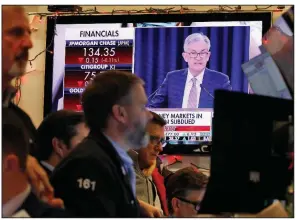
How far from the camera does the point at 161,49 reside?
468cm

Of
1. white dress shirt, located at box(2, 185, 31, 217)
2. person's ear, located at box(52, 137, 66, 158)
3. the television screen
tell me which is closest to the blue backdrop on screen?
the television screen

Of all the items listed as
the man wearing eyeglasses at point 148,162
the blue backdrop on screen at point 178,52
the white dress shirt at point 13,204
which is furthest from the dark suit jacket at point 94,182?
the blue backdrop on screen at point 178,52

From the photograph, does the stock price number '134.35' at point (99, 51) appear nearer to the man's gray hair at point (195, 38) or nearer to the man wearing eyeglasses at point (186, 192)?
Result: the man's gray hair at point (195, 38)

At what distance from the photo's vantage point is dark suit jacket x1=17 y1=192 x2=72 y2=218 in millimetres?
1636

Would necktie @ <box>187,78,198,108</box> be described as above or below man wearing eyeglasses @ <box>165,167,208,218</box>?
above

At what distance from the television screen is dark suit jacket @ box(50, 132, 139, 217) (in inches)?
108

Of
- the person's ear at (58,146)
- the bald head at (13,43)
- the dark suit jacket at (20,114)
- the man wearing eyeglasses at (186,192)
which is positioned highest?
the bald head at (13,43)

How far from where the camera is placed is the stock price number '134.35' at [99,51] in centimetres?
474

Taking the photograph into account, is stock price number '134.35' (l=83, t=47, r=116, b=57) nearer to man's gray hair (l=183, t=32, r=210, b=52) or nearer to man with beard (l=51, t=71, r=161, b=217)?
man's gray hair (l=183, t=32, r=210, b=52)

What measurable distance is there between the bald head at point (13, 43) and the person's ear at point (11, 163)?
0.73 ft

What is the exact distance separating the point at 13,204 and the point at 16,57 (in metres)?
0.44

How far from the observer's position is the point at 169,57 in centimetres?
465

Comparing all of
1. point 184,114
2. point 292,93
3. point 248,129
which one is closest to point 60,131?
point 248,129

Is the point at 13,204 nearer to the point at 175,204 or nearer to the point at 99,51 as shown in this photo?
the point at 175,204
